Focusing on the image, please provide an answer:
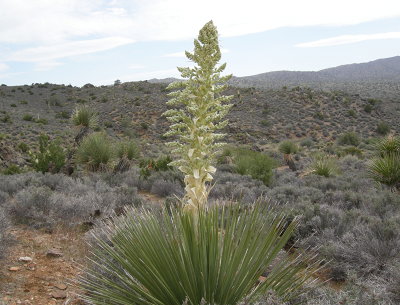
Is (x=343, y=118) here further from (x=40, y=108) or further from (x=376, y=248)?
(x=376, y=248)

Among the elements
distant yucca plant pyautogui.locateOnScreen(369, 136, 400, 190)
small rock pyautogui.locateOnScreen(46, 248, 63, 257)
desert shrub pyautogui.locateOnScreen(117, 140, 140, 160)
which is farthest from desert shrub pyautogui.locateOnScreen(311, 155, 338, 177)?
small rock pyautogui.locateOnScreen(46, 248, 63, 257)

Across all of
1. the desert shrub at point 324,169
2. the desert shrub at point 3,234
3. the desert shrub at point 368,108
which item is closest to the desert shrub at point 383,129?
the desert shrub at point 368,108

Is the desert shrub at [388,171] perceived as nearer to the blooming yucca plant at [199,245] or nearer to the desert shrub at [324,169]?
the desert shrub at [324,169]

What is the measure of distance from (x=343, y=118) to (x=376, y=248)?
39050mm

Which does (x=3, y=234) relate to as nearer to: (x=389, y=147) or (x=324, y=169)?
(x=389, y=147)

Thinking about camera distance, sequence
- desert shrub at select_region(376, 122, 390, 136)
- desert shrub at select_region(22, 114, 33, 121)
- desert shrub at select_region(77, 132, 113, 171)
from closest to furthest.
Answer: desert shrub at select_region(77, 132, 113, 171)
desert shrub at select_region(22, 114, 33, 121)
desert shrub at select_region(376, 122, 390, 136)

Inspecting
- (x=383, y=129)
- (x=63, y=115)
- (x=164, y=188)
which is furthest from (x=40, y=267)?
(x=383, y=129)

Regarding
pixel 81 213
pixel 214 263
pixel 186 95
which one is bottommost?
pixel 81 213

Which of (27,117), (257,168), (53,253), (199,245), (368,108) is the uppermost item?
(27,117)

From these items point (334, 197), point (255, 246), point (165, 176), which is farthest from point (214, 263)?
point (165, 176)

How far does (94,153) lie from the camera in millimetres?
11805

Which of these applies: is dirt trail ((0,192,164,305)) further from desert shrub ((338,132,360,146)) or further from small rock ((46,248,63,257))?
desert shrub ((338,132,360,146))

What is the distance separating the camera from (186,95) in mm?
2652

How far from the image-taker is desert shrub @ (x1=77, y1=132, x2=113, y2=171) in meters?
11.8
